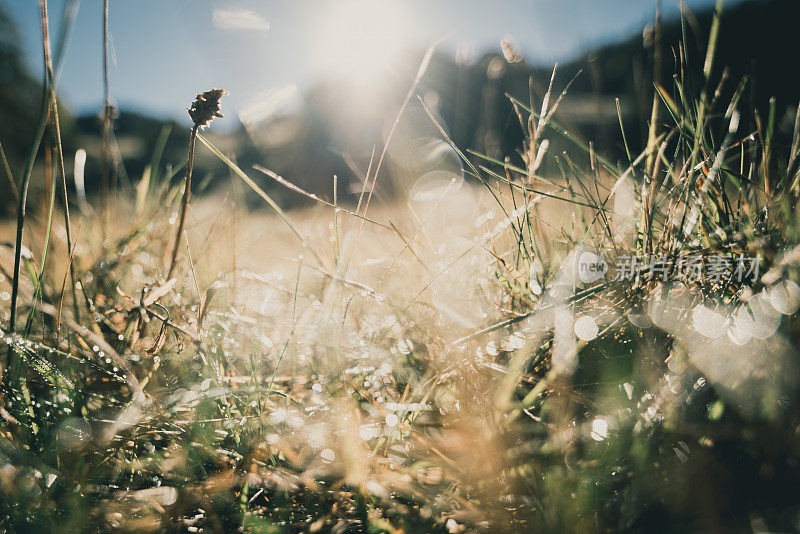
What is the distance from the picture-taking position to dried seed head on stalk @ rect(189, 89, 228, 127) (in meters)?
0.43

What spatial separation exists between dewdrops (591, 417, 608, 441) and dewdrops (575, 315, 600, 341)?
0.07m

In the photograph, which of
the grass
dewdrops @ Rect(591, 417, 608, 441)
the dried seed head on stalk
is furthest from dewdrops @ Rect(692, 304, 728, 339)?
the dried seed head on stalk

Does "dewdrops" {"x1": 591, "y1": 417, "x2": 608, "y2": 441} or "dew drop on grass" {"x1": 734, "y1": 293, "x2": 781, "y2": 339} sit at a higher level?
"dew drop on grass" {"x1": 734, "y1": 293, "x2": 781, "y2": 339}

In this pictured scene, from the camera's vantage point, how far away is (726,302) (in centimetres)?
38

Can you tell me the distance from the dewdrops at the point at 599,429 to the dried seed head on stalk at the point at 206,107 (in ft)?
1.49

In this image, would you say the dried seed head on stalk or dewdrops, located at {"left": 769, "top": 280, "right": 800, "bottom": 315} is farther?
the dried seed head on stalk

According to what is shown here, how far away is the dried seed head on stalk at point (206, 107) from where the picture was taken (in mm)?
428

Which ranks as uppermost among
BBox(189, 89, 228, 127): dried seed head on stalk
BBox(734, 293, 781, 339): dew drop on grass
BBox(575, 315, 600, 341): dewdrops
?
BBox(189, 89, 228, 127): dried seed head on stalk

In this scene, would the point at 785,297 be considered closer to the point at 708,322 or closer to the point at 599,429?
the point at 708,322

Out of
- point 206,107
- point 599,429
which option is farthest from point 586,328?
point 206,107

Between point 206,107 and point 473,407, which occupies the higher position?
point 206,107

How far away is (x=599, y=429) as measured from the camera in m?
0.36

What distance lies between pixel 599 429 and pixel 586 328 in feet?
0.30

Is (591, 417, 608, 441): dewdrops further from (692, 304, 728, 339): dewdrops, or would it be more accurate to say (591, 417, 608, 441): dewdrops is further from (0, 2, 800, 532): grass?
(692, 304, 728, 339): dewdrops
